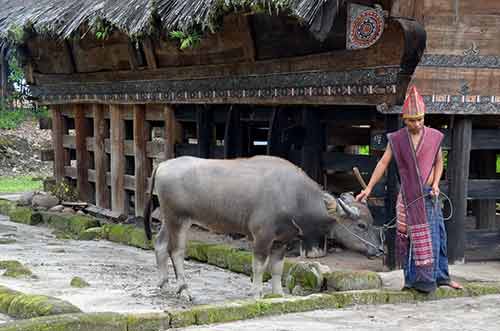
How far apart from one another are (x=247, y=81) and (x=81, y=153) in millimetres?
5987

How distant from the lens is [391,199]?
339 inches

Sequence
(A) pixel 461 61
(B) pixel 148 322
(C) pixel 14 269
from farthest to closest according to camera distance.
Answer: (C) pixel 14 269
(A) pixel 461 61
(B) pixel 148 322

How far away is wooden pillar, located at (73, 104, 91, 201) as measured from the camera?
615 inches

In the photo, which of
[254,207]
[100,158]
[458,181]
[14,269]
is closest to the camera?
[254,207]

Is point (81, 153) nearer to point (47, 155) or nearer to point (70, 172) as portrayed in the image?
point (70, 172)

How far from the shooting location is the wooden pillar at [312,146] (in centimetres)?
1039

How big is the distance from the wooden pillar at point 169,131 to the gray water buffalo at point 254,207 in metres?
4.37

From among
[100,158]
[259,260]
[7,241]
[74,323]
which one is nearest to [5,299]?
[74,323]

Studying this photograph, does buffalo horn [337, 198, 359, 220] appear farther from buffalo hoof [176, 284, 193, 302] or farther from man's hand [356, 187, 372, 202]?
buffalo hoof [176, 284, 193, 302]

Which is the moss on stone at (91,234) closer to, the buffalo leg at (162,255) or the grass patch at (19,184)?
the buffalo leg at (162,255)

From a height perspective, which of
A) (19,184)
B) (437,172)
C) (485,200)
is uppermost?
(437,172)

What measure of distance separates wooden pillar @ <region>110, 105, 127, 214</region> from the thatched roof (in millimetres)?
1720

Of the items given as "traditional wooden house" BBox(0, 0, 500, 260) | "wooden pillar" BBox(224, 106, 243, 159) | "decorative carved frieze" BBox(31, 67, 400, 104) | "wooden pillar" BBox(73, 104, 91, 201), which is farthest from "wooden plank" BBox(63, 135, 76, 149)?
"wooden pillar" BBox(224, 106, 243, 159)

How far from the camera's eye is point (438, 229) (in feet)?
23.6
